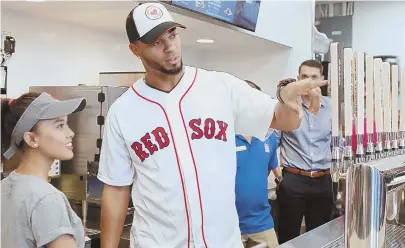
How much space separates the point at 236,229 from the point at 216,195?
16cm

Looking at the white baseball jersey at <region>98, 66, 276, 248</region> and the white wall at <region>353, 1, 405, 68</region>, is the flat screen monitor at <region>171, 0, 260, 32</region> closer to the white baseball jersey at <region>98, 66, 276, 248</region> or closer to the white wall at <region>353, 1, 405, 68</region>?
the white baseball jersey at <region>98, 66, 276, 248</region>

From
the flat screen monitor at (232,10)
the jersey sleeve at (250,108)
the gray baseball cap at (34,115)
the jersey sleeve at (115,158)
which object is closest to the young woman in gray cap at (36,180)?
the gray baseball cap at (34,115)

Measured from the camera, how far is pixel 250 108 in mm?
1449

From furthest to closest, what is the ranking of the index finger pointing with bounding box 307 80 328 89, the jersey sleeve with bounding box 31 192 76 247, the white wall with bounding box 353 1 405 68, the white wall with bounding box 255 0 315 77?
the white wall with bounding box 353 1 405 68 → the white wall with bounding box 255 0 315 77 → the jersey sleeve with bounding box 31 192 76 247 → the index finger pointing with bounding box 307 80 328 89

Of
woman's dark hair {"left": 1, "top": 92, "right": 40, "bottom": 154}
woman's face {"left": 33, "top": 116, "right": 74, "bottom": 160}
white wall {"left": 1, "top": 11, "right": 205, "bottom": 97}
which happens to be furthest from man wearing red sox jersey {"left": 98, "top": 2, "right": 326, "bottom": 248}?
white wall {"left": 1, "top": 11, "right": 205, "bottom": 97}

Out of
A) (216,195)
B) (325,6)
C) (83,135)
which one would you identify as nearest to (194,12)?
(83,135)

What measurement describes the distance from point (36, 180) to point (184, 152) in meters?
0.42

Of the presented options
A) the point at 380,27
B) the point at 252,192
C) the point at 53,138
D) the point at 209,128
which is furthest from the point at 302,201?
the point at 380,27

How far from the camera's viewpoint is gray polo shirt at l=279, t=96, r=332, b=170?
2961 millimetres

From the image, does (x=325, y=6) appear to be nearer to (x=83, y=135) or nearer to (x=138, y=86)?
(x=83, y=135)

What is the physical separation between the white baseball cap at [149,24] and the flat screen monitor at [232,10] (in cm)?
116

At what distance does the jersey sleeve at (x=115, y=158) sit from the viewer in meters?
1.47

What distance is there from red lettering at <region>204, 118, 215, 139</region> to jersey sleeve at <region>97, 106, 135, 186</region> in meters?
0.26

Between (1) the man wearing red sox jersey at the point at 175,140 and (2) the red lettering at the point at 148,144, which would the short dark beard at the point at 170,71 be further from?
(2) the red lettering at the point at 148,144
